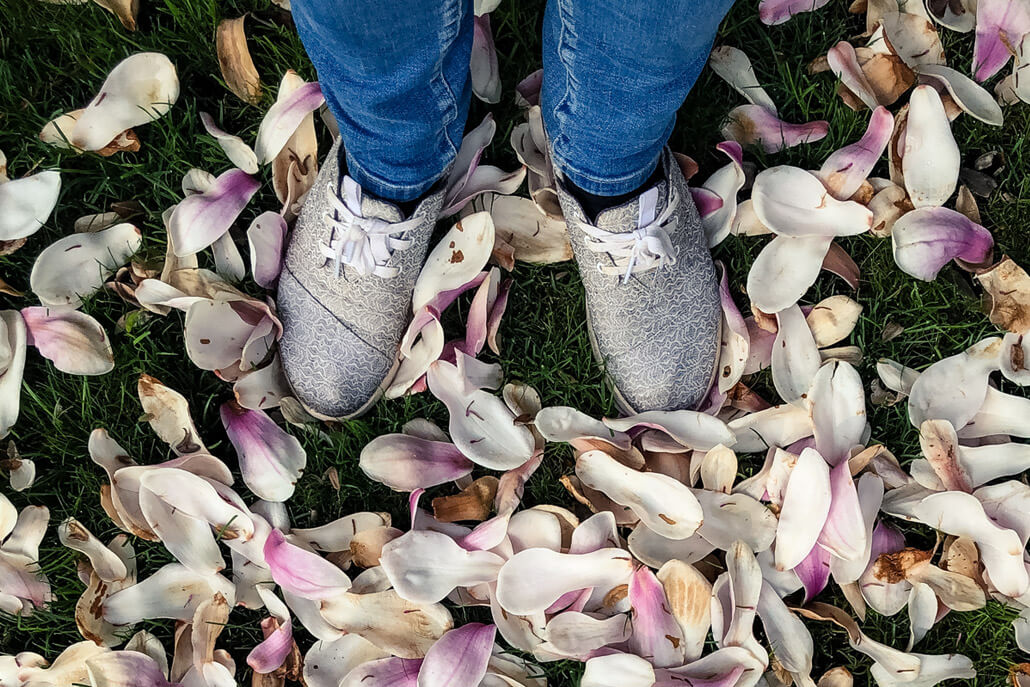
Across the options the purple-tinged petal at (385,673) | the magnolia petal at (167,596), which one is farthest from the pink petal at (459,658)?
the magnolia petal at (167,596)

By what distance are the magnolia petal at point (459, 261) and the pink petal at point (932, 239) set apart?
47 cm

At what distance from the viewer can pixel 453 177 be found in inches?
38.1

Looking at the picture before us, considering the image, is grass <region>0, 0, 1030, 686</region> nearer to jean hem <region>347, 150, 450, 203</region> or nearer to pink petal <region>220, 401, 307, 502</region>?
pink petal <region>220, 401, 307, 502</region>

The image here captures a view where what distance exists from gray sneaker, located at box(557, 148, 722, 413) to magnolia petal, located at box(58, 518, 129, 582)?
60cm

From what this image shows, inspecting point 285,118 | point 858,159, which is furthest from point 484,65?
point 858,159

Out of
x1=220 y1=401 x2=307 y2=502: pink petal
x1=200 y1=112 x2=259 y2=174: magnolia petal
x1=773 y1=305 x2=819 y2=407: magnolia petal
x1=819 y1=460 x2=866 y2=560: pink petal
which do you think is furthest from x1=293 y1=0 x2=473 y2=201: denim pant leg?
x1=819 y1=460 x2=866 y2=560: pink petal

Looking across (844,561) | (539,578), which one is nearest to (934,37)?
(844,561)

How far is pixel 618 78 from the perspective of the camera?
24.0 inches

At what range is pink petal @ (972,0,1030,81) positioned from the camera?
0.97 meters

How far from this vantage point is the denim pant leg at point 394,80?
54cm

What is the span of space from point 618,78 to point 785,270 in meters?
0.42

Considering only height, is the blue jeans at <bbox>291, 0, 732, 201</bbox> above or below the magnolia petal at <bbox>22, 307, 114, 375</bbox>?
above

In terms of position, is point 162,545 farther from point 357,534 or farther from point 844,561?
point 844,561

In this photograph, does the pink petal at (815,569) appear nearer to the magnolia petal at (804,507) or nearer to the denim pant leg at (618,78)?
the magnolia petal at (804,507)
